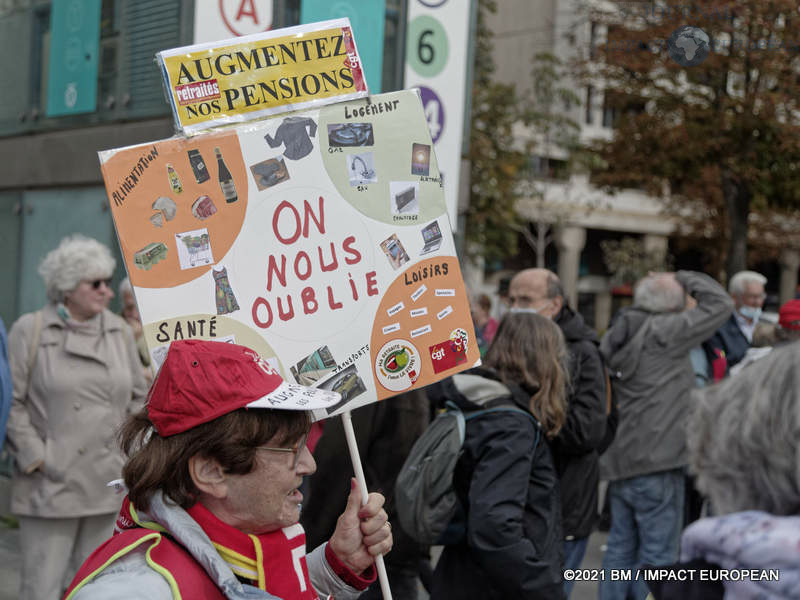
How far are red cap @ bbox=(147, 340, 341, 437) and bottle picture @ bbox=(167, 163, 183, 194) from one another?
62cm

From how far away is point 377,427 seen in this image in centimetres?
420

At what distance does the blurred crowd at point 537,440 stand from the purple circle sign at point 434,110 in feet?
7.22

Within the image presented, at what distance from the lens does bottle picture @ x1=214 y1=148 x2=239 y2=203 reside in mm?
2449

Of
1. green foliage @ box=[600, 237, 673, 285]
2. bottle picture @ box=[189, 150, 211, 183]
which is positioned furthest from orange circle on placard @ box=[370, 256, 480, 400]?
green foliage @ box=[600, 237, 673, 285]

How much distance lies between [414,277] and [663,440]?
3.31 m

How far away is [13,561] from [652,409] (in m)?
4.08

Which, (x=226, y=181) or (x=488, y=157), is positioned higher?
(x=488, y=157)

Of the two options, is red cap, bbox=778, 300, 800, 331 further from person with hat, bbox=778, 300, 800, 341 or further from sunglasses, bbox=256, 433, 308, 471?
sunglasses, bbox=256, 433, 308, 471

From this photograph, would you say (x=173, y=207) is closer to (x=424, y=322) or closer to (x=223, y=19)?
(x=424, y=322)

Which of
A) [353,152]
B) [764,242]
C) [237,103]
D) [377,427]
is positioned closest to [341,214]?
[353,152]

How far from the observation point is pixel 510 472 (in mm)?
3301

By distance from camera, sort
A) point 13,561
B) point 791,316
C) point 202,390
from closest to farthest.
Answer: point 202,390, point 791,316, point 13,561

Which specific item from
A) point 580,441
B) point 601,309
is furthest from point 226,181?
point 601,309

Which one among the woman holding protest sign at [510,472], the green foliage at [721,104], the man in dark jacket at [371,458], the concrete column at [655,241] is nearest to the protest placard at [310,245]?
the woman holding protest sign at [510,472]
